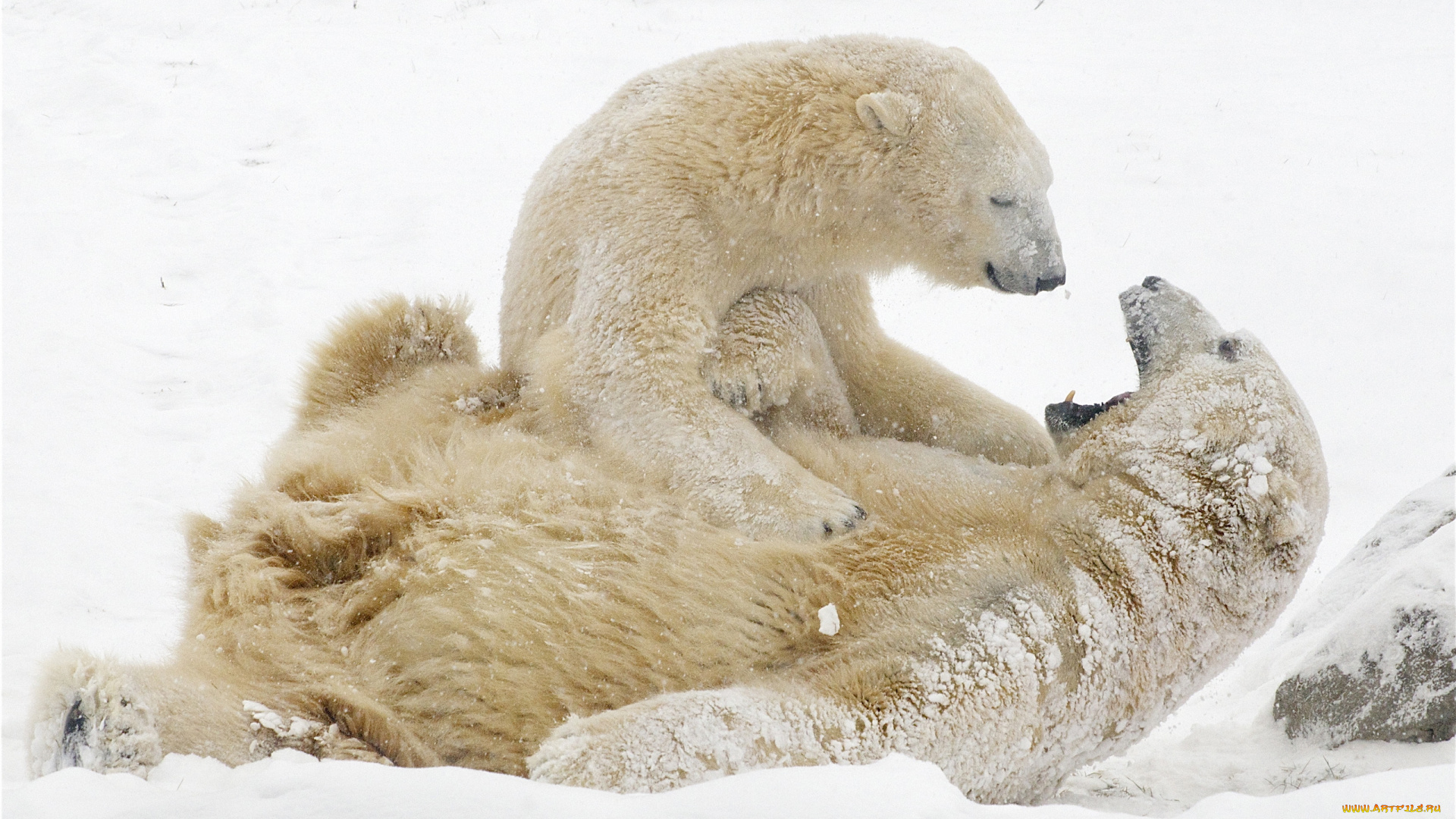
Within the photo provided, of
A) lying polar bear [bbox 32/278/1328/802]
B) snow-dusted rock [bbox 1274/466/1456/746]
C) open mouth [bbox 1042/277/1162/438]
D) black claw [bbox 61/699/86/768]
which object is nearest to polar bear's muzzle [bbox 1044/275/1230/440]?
open mouth [bbox 1042/277/1162/438]

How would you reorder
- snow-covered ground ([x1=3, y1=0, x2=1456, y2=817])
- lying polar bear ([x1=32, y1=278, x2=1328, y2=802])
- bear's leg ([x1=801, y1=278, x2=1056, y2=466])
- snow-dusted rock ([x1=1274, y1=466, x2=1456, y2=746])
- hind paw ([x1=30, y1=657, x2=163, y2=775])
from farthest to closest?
1. bear's leg ([x1=801, y1=278, x2=1056, y2=466])
2. snow-covered ground ([x1=3, y1=0, x2=1456, y2=817])
3. snow-dusted rock ([x1=1274, y1=466, x2=1456, y2=746])
4. lying polar bear ([x1=32, y1=278, x2=1328, y2=802])
5. hind paw ([x1=30, y1=657, x2=163, y2=775])

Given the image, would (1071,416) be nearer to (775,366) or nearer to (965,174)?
(965,174)

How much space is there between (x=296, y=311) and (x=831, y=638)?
5.64 meters

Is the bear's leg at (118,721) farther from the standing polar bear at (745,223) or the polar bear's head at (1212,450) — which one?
the polar bear's head at (1212,450)

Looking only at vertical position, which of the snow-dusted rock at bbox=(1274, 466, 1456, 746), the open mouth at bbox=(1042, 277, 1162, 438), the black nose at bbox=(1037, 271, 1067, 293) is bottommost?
the snow-dusted rock at bbox=(1274, 466, 1456, 746)

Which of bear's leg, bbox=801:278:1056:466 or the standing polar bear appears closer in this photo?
the standing polar bear

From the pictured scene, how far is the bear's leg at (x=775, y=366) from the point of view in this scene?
3.66m

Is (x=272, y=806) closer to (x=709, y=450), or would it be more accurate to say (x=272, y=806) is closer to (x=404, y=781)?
(x=404, y=781)

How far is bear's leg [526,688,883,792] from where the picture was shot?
2650 millimetres

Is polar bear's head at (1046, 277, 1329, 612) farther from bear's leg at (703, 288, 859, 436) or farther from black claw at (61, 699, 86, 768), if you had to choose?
black claw at (61, 699, 86, 768)

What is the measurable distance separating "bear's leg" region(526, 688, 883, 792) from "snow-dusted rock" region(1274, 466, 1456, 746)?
1.80 m

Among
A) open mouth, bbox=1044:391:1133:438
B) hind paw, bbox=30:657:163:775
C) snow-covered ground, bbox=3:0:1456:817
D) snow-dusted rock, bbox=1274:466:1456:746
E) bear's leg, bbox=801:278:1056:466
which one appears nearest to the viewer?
hind paw, bbox=30:657:163:775

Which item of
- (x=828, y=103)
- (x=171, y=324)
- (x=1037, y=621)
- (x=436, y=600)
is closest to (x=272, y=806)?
(x=436, y=600)

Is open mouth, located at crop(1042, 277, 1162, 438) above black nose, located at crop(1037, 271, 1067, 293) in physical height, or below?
below
